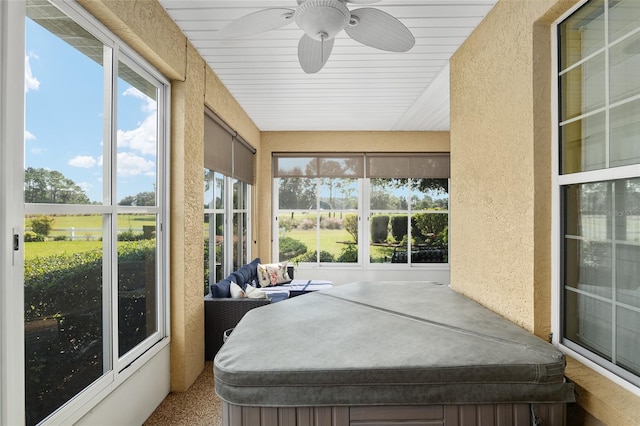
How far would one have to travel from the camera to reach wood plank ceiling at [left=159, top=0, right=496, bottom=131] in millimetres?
2346

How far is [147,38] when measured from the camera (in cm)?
221

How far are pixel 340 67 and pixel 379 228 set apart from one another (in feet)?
11.2

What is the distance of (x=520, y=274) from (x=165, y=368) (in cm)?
252

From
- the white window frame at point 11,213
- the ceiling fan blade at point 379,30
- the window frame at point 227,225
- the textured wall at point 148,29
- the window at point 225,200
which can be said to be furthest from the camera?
the window frame at point 227,225

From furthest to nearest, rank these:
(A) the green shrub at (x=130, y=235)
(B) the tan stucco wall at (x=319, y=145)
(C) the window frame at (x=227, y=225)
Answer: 1. (B) the tan stucco wall at (x=319, y=145)
2. (C) the window frame at (x=227, y=225)
3. (A) the green shrub at (x=130, y=235)

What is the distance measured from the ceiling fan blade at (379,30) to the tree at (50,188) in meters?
1.56

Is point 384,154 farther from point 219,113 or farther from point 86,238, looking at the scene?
point 86,238

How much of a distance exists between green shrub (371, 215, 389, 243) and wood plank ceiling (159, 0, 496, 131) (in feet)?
5.33

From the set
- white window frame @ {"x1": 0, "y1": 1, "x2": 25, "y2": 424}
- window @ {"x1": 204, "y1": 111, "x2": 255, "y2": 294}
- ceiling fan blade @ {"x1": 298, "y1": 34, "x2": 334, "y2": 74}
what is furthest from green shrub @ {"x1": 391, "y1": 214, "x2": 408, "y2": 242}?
white window frame @ {"x1": 0, "y1": 1, "x2": 25, "y2": 424}

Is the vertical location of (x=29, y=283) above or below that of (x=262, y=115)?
below

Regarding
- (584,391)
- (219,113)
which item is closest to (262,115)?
(219,113)

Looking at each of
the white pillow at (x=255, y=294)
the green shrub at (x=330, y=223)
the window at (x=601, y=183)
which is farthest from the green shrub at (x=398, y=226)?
the window at (x=601, y=183)

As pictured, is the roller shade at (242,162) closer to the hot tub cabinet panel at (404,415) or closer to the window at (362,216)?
the window at (362,216)

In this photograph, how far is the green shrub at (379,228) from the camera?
618cm
